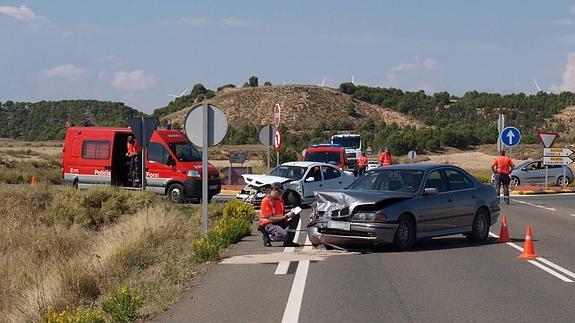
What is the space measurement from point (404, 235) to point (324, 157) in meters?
20.8

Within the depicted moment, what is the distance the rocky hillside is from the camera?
396 feet

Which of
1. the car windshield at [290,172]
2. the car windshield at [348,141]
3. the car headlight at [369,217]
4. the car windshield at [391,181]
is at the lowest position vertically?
the car headlight at [369,217]

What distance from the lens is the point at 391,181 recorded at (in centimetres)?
1569

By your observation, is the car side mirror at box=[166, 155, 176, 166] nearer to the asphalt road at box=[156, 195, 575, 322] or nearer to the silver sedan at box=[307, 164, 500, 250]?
the asphalt road at box=[156, 195, 575, 322]

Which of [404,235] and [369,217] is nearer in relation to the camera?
[369,217]

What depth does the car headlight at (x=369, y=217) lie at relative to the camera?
14.4m

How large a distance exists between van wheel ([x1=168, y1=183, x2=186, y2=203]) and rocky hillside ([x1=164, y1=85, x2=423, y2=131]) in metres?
88.7

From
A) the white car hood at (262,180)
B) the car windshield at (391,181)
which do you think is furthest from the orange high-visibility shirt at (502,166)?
the car windshield at (391,181)

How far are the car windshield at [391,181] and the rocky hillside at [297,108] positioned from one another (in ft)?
328

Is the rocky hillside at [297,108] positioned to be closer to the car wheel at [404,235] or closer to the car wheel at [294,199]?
the car wheel at [294,199]

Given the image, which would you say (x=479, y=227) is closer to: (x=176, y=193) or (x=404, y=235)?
(x=404, y=235)

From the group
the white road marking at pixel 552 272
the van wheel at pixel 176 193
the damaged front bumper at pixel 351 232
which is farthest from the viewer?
the van wheel at pixel 176 193

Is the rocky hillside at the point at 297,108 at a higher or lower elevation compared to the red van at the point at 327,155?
higher

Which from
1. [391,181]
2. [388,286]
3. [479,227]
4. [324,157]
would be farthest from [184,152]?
[388,286]
